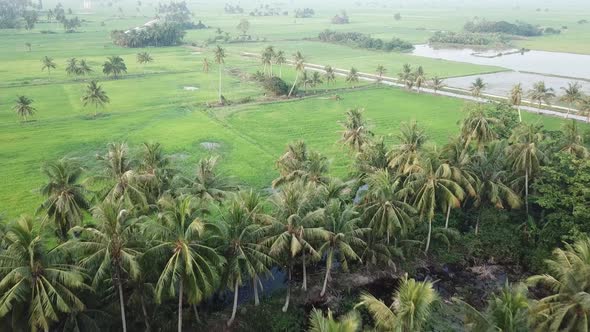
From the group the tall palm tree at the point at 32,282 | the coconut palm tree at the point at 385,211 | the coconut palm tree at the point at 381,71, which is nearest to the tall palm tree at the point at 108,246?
the tall palm tree at the point at 32,282

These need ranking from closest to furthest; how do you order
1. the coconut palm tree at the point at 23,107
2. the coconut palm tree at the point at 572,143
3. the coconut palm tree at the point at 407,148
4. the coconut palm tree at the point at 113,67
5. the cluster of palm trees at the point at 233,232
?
the cluster of palm trees at the point at 233,232
the coconut palm tree at the point at 407,148
the coconut palm tree at the point at 572,143
the coconut palm tree at the point at 23,107
the coconut palm tree at the point at 113,67

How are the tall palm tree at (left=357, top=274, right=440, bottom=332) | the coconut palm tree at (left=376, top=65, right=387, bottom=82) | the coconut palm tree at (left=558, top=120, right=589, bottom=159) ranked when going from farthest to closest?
1. the coconut palm tree at (left=376, top=65, right=387, bottom=82)
2. the coconut palm tree at (left=558, top=120, right=589, bottom=159)
3. the tall palm tree at (left=357, top=274, right=440, bottom=332)

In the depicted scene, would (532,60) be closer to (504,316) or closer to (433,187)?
(433,187)

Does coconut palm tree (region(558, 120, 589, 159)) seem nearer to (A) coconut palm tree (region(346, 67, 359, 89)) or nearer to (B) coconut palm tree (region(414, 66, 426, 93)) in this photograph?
(B) coconut palm tree (region(414, 66, 426, 93))

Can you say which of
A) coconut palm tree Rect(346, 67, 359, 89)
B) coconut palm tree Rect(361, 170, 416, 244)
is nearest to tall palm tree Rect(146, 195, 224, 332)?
coconut palm tree Rect(361, 170, 416, 244)

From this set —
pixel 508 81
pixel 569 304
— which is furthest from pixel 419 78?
pixel 569 304

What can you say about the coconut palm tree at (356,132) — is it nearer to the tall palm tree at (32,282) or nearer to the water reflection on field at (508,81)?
the tall palm tree at (32,282)

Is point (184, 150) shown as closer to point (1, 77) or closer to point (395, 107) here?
point (395, 107)
